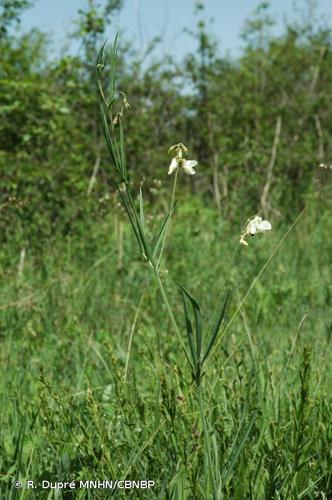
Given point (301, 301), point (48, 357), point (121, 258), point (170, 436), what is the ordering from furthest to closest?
point (121, 258)
point (301, 301)
point (48, 357)
point (170, 436)

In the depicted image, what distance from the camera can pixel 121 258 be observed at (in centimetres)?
451

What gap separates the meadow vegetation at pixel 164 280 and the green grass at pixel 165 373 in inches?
0.4

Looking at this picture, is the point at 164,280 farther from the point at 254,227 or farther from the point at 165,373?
the point at 254,227

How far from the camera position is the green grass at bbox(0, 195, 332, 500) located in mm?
1549

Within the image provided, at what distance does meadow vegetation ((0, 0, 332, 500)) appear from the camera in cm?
156

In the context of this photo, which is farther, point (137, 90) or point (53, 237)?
point (137, 90)

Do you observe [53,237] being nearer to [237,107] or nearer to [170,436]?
[170,436]

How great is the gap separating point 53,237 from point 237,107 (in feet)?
17.1

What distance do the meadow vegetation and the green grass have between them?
0.03 ft

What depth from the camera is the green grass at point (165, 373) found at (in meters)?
1.55

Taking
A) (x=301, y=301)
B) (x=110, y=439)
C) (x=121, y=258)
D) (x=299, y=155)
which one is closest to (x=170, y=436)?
(x=110, y=439)

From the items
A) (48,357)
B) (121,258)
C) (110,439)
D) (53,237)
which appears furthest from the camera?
(53,237)

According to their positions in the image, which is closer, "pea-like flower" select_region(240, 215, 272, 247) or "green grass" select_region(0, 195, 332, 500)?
"pea-like flower" select_region(240, 215, 272, 247)

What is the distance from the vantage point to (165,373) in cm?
200
